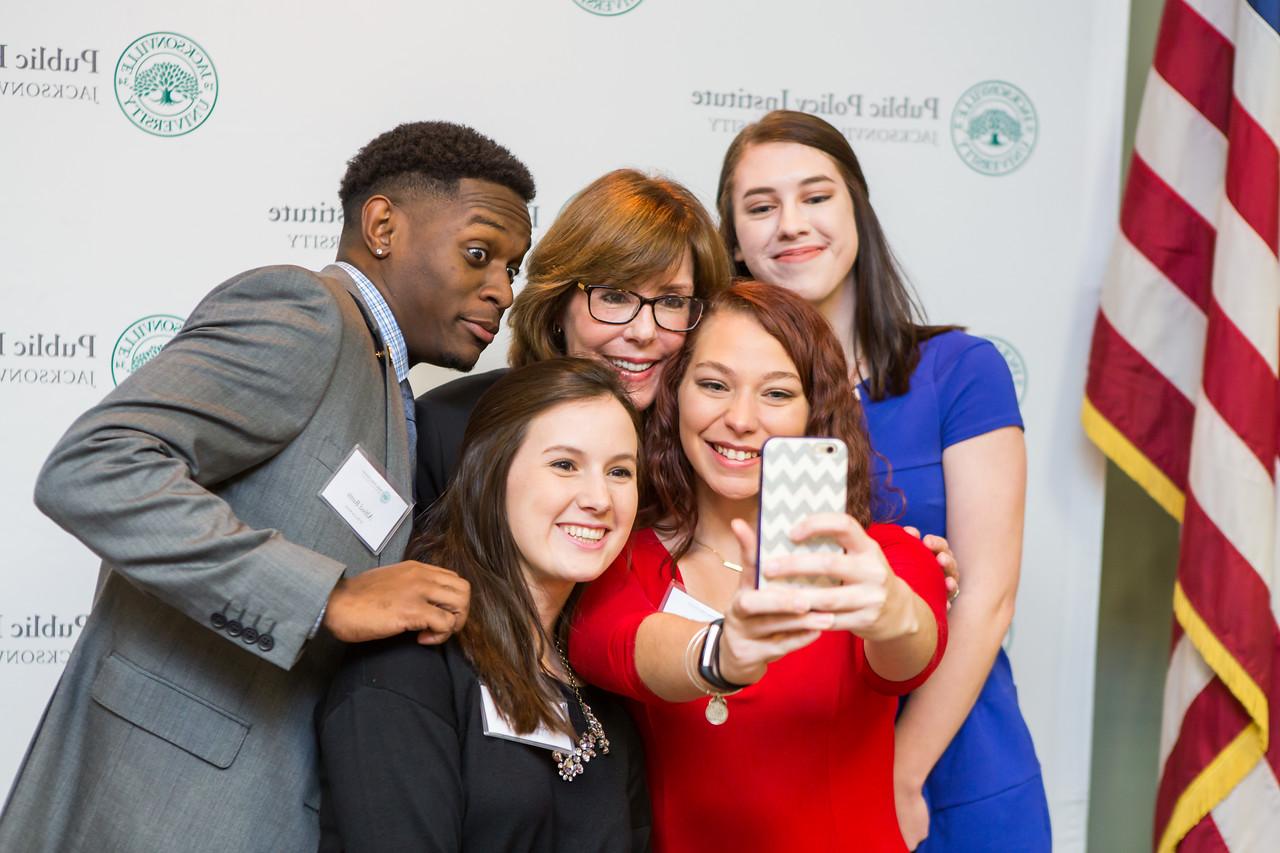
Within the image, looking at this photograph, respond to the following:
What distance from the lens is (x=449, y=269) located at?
2.00 m

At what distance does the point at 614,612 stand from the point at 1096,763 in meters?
2.47

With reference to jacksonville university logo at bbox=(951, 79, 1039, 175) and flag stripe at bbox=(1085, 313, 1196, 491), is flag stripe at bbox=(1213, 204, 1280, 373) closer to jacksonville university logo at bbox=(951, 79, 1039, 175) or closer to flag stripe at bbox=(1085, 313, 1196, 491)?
flag stripe at bbox=(1085, 313, 1196, 491)

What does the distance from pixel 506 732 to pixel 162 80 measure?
1871 mm

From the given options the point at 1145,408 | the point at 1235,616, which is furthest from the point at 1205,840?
the point at 1145,408

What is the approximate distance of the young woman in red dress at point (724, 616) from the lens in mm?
1711

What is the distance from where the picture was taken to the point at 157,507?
59.0 inches

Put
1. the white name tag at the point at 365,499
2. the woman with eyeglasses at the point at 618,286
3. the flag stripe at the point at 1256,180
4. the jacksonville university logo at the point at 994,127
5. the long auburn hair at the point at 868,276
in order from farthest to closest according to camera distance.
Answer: the jacksonville university logo at the point at 994,127 < the flag stripe at the point at 1256,180 < the long auburn hair at the point at 868,276 < the woman with eyeglasses at the point at 618,286 < the white name tag at the point at 365,499

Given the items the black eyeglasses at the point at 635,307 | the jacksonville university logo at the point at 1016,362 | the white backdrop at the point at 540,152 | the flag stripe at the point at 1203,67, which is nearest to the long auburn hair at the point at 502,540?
the black eyeglasses at the point at 635,307

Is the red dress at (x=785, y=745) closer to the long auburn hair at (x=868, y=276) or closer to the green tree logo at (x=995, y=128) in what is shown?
the long auburn hair at (x=868, y=276)

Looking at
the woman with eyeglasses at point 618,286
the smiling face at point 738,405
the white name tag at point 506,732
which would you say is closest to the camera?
the white name tag at point 506,732

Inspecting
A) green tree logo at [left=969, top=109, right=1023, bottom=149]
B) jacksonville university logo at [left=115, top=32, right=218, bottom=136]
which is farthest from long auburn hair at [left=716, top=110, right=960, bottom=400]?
jacksonville university logo at [left=115, top=32, right=218, bottom=136]

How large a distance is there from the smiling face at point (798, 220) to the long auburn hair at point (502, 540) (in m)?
0.54

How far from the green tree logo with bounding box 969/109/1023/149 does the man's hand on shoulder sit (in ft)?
6.86

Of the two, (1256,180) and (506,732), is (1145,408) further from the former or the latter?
(506,732)
